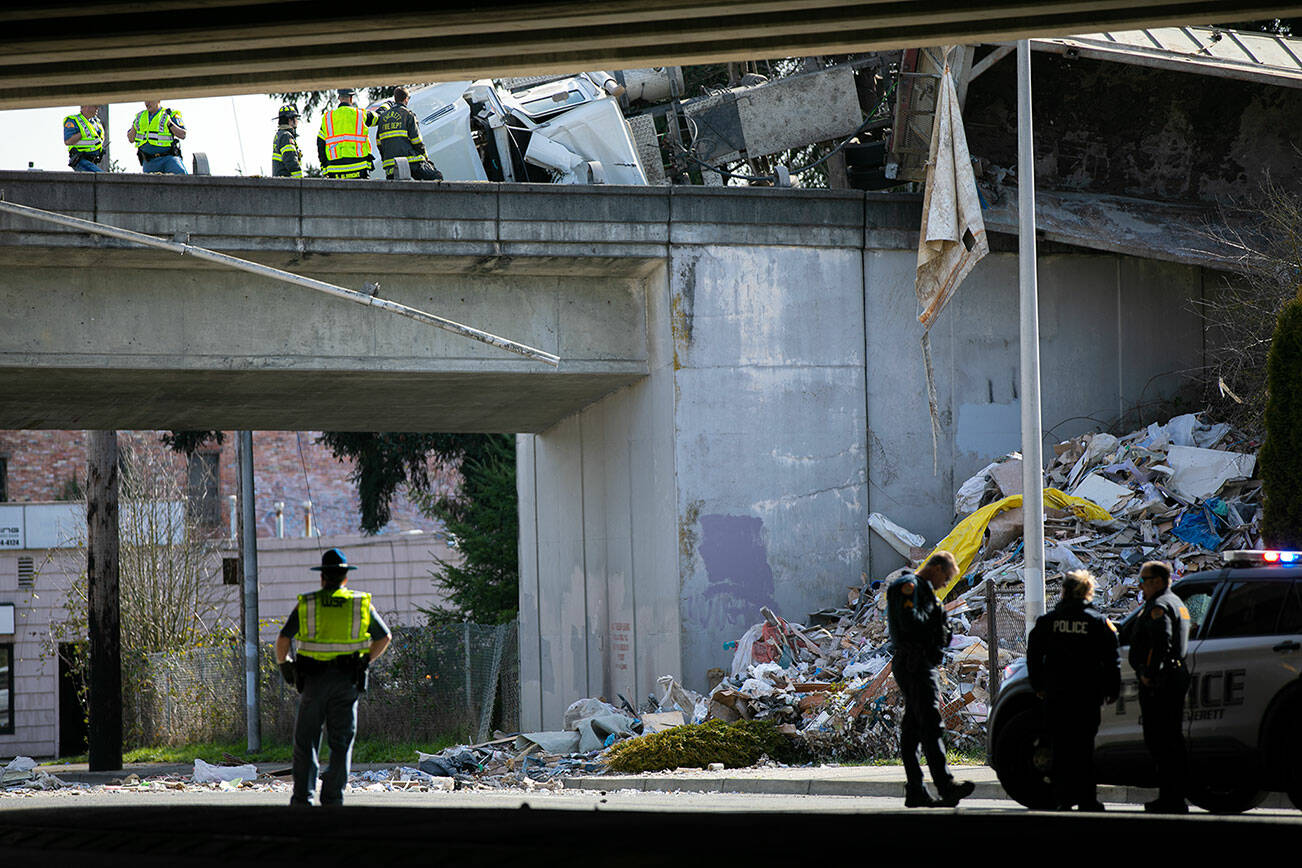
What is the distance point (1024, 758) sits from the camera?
430 inches

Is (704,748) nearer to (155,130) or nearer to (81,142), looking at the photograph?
(155,130)

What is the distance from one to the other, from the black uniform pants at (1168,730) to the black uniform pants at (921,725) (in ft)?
4.21

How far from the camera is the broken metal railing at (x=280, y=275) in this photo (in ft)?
Answer: 56.4

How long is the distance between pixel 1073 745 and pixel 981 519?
340 inches

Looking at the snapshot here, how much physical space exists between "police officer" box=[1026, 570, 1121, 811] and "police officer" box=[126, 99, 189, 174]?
14.4m

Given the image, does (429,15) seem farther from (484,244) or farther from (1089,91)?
(1089,91)

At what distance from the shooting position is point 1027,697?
1095 centimetres

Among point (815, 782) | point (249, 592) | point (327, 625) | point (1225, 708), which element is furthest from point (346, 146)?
point (249, 592)

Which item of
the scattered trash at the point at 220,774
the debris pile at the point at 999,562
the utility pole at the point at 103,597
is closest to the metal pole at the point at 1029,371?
the debris pile at the point at 999,562

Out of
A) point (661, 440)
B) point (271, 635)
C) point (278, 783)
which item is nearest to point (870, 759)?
point (661, 440)

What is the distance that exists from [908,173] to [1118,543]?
6470 millimetres

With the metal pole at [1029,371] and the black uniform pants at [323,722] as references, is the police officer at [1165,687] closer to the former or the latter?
the black uniform pants at [323,722]

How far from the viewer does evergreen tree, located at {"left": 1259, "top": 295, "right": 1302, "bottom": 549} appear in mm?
15125

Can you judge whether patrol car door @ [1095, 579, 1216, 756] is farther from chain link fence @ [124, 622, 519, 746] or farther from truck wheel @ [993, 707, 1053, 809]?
chain link fence @ [124, 622, 519, 746]
